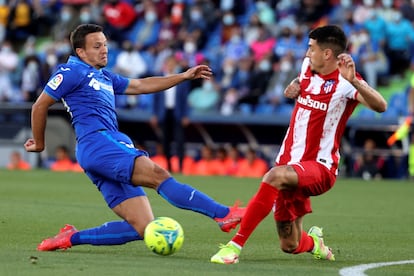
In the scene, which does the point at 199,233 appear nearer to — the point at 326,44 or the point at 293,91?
the point at 293,91

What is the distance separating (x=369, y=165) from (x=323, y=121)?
1445 centimetres

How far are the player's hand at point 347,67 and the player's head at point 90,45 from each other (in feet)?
6.99

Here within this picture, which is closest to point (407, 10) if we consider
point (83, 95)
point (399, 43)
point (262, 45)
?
point (399, 43)

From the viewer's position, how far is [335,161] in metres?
8.72

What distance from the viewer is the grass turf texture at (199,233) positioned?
805 cm

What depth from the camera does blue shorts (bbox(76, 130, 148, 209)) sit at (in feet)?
28.2

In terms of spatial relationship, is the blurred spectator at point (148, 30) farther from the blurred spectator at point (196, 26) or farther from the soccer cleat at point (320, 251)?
the soccer cleat at point (320, 251)

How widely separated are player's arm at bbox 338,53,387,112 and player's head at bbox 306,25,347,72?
0.56 meters

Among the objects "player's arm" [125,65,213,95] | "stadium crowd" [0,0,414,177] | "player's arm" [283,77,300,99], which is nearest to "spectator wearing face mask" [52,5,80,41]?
"stadium crowd" [0,0,414,177]

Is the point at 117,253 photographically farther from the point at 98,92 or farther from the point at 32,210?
the point at 32,210

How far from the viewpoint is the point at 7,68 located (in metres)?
28.7

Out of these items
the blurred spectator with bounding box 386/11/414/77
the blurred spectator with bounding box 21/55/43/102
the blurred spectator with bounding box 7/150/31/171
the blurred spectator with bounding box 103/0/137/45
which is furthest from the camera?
the blurred spectator with bounding box 103/0/137/45

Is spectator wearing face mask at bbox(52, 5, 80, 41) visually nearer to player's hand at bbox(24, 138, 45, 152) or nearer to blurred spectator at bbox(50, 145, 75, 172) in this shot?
blurred spectator at bbox(50, 145, 75, 172)

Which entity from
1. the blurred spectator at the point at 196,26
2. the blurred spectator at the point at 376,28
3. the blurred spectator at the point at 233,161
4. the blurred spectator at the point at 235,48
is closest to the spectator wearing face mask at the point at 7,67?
the blurred spectator at the point at 196,26
